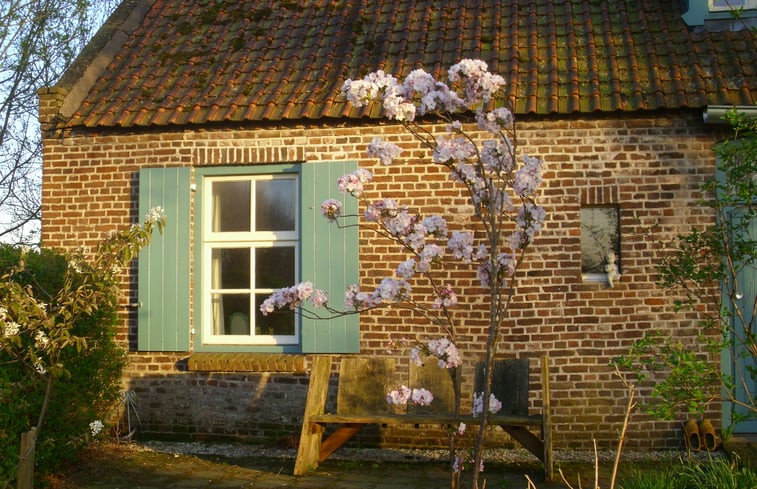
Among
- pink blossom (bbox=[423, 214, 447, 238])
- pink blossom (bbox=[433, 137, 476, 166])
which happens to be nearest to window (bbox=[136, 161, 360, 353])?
pink blossom (bbox=[423, 214, 447, 238])

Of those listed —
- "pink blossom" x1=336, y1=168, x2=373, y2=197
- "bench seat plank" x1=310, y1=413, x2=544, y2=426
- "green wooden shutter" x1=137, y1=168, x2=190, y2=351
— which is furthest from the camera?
"green wooden shutter" x1=137, y1=168, x2=190, y2=351

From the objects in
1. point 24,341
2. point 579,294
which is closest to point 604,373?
point 579,294

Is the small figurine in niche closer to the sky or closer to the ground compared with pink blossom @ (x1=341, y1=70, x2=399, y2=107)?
closer to the ground

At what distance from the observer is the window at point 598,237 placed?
7832 mm

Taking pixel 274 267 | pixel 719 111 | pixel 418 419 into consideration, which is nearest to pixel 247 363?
pixel 274 267

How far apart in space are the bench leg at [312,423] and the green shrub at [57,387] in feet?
5.30

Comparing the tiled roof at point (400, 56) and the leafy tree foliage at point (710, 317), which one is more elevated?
the tiled roof at point (400, 56)

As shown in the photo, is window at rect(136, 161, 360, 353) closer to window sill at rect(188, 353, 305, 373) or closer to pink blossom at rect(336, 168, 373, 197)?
window sill at rect(188, 353, 305, 373)

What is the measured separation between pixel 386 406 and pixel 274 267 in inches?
75.2

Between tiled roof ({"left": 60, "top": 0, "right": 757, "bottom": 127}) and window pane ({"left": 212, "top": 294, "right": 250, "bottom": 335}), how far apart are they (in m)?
1.77

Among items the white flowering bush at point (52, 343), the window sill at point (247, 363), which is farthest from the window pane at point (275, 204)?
the white flowering bush at point (52, 343)

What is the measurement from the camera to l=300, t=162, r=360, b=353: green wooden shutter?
7.91 metres

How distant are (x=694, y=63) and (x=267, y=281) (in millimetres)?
4567

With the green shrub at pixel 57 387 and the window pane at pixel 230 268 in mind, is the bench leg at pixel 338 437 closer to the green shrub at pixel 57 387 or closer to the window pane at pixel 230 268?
the green shrub at pixel 57 387
